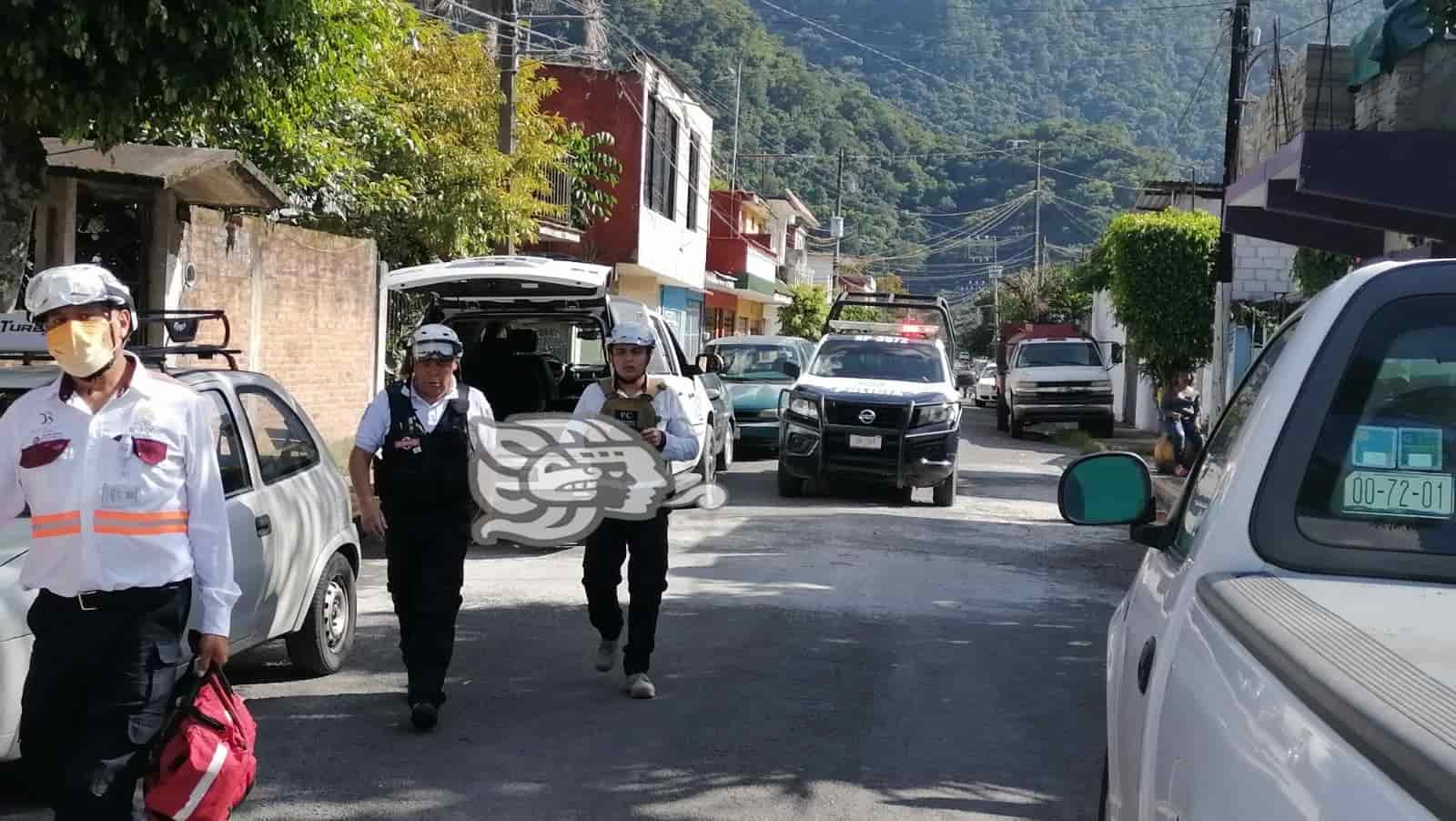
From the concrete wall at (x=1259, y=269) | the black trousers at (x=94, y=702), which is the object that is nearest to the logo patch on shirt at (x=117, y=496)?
the black trousers at (x=94, y=702)


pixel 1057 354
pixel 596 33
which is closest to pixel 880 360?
pixel 596 33

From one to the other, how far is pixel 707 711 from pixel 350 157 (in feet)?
33.4

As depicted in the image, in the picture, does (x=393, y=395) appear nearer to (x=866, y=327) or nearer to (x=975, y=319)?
(x=866, y=327)

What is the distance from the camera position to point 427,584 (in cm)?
683

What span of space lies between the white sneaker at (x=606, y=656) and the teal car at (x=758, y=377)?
12.7m

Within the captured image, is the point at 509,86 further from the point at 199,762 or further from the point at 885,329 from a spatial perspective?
the point at 199,762

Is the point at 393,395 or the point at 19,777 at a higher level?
the point at 393,395

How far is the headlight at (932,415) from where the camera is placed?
15.9 metres

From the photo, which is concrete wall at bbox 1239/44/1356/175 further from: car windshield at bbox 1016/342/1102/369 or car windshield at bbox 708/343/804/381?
car windshield at bbox 1016/342/1102/369

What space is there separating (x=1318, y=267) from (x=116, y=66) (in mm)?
17056

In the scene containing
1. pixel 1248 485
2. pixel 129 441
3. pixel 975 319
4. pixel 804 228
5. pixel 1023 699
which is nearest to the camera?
pixel 1248 485

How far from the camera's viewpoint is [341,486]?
8.17 meters

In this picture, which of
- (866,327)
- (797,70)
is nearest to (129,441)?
(866,327)

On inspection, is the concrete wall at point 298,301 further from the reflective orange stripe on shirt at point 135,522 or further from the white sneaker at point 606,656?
the reflective orange stripe on shirt at point 135,522
